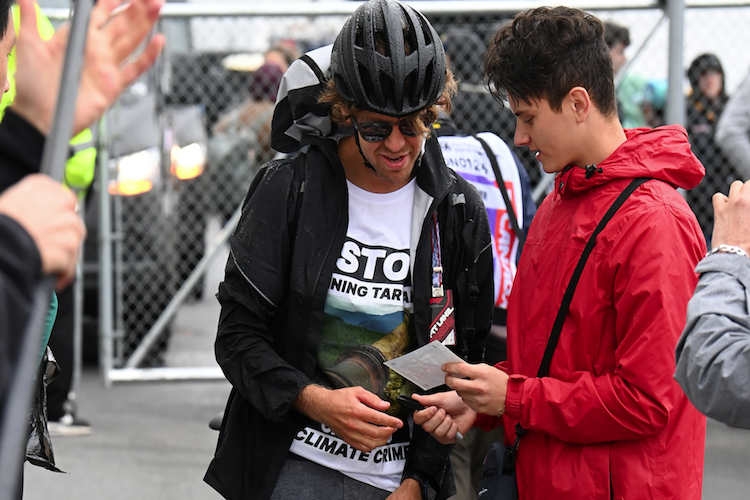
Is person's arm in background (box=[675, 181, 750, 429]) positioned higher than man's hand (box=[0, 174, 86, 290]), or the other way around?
man's hand (box=[0, 174, 86, 290])

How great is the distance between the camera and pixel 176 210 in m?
7.26

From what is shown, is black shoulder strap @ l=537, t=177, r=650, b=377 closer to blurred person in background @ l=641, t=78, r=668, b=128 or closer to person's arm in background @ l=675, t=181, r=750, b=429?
person's arm in background @ l=675, t=181, r=750, b=429

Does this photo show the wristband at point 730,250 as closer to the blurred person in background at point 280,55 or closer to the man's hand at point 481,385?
the man's hand at point 481,385

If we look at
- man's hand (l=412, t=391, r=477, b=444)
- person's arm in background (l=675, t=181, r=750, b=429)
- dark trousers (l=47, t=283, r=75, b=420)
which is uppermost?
person's arm in background (l=675, t=181, r=750, b=429)

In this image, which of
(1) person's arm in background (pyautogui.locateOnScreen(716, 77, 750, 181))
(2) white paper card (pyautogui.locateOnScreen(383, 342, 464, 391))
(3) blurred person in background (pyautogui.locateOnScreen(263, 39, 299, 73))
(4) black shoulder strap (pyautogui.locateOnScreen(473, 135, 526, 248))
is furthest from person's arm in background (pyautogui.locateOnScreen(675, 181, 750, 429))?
(3) blurred person in background (pyautogui.locateOnScreen(263, 39, 299, 73))

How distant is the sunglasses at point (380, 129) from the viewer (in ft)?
7.72

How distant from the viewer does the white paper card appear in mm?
2133

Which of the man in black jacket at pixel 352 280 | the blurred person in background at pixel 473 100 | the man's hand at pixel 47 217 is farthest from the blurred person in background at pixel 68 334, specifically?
the man's hand at pixel 47 217

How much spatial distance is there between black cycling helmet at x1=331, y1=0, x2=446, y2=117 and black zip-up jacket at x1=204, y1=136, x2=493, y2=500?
7.2 inches

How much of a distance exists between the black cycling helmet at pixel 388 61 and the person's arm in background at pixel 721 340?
0.91 m

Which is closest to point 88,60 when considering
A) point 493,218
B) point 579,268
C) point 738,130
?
point 579,268

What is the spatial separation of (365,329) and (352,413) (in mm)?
259

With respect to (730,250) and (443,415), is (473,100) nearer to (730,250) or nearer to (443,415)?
(443,415)

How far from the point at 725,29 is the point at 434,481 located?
186 inches
